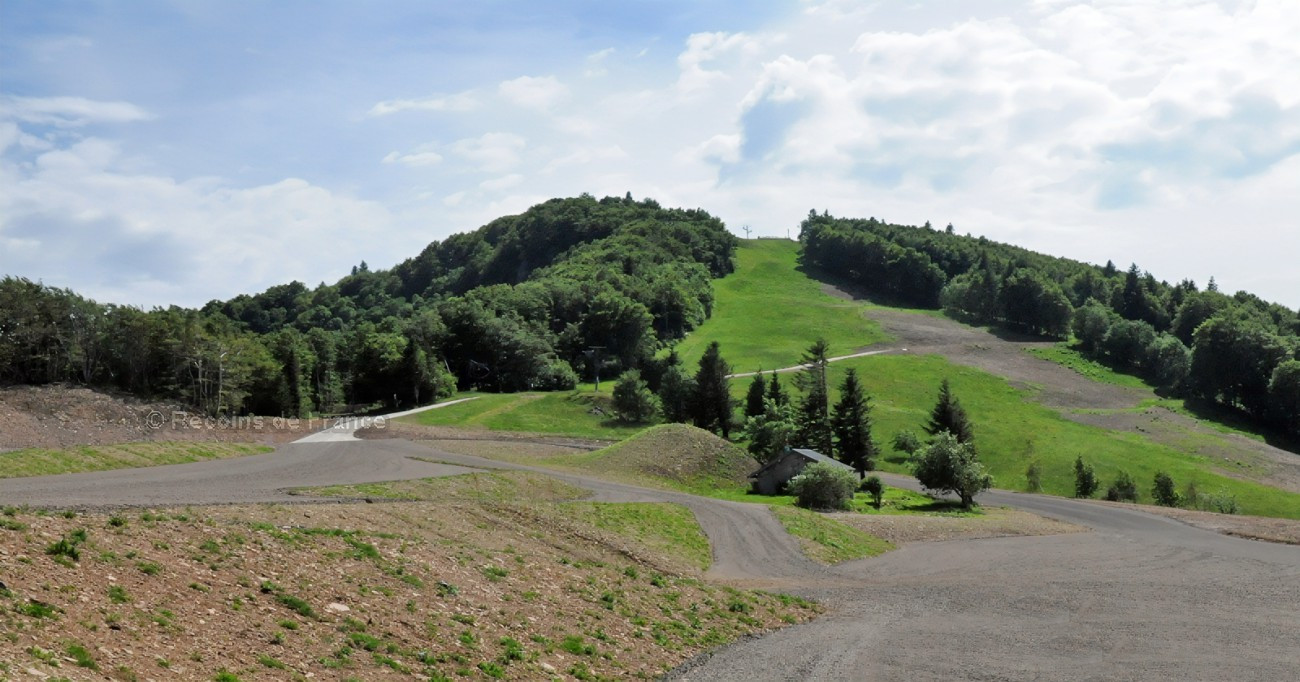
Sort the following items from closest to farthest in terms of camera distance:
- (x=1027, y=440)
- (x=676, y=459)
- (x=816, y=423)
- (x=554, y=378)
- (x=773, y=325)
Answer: (x=676, y=459)
(x=816, y=423)
(x=1027, y=440)
(x=554, y=378)
(x=773, y=325)

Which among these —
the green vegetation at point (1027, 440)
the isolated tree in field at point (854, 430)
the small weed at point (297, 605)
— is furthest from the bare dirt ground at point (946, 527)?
the small weed at point (297, 605)

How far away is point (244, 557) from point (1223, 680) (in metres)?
22.7

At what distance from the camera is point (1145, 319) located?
159 meters

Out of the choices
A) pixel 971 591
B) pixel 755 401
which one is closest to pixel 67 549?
pixel 971 591

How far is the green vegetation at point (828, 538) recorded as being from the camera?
37.4 meters

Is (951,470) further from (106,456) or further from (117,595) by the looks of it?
(117,595)

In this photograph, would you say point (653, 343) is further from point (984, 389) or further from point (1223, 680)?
point (1223, 680)

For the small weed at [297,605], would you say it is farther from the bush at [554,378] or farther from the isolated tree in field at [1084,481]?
the bush at [554,378]

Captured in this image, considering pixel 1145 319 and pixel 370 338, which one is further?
pixel 1145 319

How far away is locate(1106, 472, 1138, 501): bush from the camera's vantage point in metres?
71.4

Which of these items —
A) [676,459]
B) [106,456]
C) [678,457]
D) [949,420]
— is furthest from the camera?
[949,420]

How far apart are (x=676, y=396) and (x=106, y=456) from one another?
6020 centimetres

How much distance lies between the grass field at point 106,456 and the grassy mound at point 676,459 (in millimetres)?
22324

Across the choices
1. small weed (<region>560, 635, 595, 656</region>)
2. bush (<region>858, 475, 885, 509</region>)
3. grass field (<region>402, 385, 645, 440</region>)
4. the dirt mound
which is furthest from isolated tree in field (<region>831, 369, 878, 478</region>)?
small weed (<region>560, 635, 595, 656</region>)
